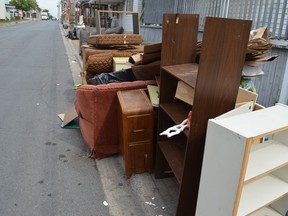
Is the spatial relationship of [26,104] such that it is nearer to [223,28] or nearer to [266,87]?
[266,87]

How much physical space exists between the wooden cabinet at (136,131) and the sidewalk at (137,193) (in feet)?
0.47

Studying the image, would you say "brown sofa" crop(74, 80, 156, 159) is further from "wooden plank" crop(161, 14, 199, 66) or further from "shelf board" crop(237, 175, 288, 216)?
"shelf board" crop(237, 175, 288, 216)

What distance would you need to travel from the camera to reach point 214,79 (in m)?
1.97

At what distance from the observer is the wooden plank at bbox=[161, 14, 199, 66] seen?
8.44ft

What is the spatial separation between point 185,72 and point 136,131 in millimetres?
926

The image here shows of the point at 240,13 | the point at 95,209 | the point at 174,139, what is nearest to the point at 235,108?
the point at 174,139

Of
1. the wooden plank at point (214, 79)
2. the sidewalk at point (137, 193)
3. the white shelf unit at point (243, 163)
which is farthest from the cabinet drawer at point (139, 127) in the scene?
the white shelf unit at point (243, 163)

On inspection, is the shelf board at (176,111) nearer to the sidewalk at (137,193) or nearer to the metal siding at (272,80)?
the sidewalk at (137,193)

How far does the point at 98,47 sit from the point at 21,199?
3.48 m

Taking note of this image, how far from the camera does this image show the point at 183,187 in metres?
2.19

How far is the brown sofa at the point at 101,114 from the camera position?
3385mm

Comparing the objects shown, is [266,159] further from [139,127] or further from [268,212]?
[139,127]

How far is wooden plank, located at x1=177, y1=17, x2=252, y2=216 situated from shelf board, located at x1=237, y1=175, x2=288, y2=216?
0.39 metres

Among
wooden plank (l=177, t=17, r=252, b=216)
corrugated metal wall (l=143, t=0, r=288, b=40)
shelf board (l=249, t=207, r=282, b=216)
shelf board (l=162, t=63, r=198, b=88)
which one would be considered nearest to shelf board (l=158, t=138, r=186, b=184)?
wooden plank (l=177, t=17, r=252, b=216)
